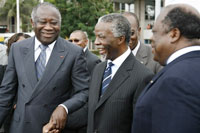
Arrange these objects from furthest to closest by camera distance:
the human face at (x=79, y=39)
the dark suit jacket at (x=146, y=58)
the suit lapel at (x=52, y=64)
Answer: the human face at (x=79, y=39)
the dark suit jacket at (x=146, y=58)
the suit lapel at (x=52, y=64)

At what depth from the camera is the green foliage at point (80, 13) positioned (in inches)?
937

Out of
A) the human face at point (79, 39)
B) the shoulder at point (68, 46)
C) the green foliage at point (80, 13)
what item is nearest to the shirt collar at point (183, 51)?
the shoulder at point (68, 46)

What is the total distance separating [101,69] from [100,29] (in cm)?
41

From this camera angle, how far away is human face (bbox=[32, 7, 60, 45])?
3.00 m

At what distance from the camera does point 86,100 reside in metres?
3.01

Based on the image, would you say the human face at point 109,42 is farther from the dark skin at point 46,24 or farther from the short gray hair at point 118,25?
the dark skin at point 46,24

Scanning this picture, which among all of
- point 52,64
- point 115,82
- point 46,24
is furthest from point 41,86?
point 115,82

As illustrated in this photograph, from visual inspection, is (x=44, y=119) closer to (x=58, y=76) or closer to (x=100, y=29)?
(x=58, y=76)

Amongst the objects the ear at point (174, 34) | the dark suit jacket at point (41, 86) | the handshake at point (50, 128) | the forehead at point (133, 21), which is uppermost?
the forehead at point (133, 21)

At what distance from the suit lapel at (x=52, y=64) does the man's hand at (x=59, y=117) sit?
0.32m

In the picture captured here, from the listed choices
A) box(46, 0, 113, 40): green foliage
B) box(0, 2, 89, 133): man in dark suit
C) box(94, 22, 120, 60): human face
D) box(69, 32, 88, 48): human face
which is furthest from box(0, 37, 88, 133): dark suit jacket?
box(46, 0, 113, 40): green foliage

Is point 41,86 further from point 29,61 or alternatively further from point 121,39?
point 121,39

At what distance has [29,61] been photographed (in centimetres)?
301

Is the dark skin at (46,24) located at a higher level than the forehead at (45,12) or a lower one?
lower
